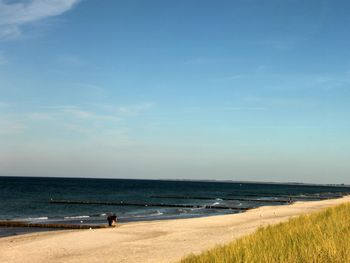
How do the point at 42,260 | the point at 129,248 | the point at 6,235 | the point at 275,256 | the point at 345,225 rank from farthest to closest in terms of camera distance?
the point at 6,235 → the point at 129,248 → the point at 42,260 → the point at 345,225 → the point at 275,256

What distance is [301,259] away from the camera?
984 cm

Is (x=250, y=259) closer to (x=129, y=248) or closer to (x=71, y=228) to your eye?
(x=129, y=248)

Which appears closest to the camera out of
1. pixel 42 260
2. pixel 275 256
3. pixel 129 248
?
pixel 275 256

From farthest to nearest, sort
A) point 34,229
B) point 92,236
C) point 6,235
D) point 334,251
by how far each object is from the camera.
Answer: point 34,229
point 6,235
point 92,236
point 334,251

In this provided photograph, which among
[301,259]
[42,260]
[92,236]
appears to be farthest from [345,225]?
[92,236]

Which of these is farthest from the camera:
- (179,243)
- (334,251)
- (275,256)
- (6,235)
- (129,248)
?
(6,235)

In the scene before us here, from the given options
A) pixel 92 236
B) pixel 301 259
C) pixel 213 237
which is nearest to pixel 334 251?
pixel 301 259

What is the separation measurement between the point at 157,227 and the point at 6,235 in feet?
33.5

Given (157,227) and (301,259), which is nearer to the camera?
(301,259)

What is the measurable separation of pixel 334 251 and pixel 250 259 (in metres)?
1.83

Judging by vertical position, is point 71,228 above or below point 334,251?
below

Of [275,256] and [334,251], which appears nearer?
[334,251]

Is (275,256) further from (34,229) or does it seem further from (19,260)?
(34,229)

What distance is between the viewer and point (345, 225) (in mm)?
15914
